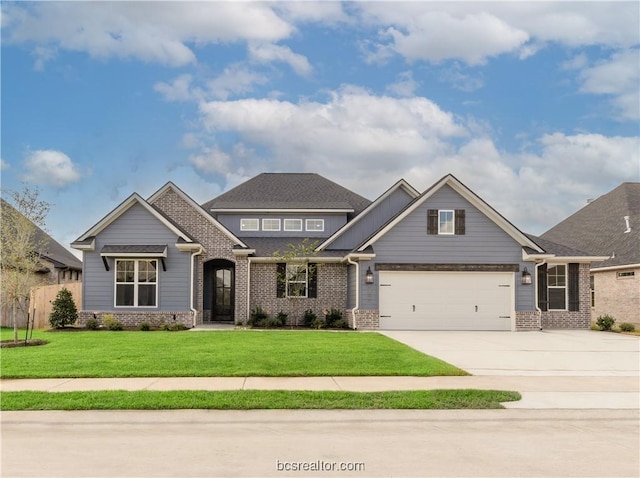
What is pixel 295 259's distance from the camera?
24234 millimetres

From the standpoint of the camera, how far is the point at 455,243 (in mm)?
23656

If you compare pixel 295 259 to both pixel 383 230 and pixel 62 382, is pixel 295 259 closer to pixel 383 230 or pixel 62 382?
pixel 383 230

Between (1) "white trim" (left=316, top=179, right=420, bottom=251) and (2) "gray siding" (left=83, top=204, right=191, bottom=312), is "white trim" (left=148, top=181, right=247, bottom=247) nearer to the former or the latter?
(2) "gray siding" (left=83, top=204, right=191, bottom=312)

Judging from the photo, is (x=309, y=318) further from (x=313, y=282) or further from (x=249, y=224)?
(x=249, y=224)

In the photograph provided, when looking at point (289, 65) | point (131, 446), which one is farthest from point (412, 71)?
point (131, 446)

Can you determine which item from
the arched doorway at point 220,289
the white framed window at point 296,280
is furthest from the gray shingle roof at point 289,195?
the white framed window at point 296,280

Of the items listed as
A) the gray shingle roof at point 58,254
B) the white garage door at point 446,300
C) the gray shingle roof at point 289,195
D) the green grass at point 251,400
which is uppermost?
the gray shingle roof at point 289,195

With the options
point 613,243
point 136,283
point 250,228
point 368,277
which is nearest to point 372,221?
point 368,277

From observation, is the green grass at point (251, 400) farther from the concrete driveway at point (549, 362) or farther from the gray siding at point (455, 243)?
the gray siding at point (455, 243)

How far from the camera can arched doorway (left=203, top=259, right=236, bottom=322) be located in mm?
25969

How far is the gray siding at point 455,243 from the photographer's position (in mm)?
23578

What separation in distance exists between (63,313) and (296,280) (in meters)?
9.17

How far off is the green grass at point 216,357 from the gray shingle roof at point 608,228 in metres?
15.1

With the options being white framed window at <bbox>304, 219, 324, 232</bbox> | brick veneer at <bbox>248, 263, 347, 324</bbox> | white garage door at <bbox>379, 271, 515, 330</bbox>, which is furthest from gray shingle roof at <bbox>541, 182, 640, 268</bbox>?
white framed window at <bbox>304, 219, 324, 232</bbox>
